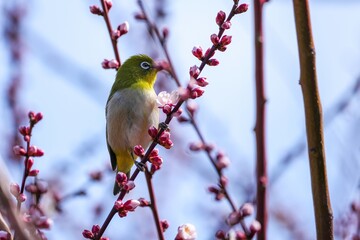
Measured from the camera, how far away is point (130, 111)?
15.0 ft

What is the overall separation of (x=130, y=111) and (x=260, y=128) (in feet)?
7.33

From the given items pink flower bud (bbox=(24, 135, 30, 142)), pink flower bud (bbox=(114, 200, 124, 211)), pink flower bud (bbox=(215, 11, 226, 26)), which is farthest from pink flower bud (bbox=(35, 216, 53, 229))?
pink flower bud (bbox=(215, 11, 226, 26))

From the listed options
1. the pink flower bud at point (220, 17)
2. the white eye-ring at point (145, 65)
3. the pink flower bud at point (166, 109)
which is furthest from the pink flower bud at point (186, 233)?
the white eye-ring at point (145, 65)

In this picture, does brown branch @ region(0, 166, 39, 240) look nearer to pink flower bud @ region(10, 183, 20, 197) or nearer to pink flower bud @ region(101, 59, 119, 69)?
pink flower bud @ region(10, 183, 20, 197)

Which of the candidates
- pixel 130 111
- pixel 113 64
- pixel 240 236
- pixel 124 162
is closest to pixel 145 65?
pixel 130 111

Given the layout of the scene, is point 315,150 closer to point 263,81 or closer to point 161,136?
point 263,81

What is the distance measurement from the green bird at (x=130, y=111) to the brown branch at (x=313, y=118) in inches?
85.0

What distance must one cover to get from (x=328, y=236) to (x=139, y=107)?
98.5 inches

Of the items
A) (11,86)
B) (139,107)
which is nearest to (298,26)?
(139,107)

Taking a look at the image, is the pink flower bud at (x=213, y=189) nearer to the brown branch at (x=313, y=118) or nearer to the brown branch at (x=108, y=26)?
the brown branch at (x=313, y=118)

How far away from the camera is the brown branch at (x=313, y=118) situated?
2.30 metres

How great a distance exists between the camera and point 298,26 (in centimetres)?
237

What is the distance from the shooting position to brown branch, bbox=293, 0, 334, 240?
2305 mm

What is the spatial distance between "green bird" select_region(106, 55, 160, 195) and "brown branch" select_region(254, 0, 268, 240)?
192 centimetres
